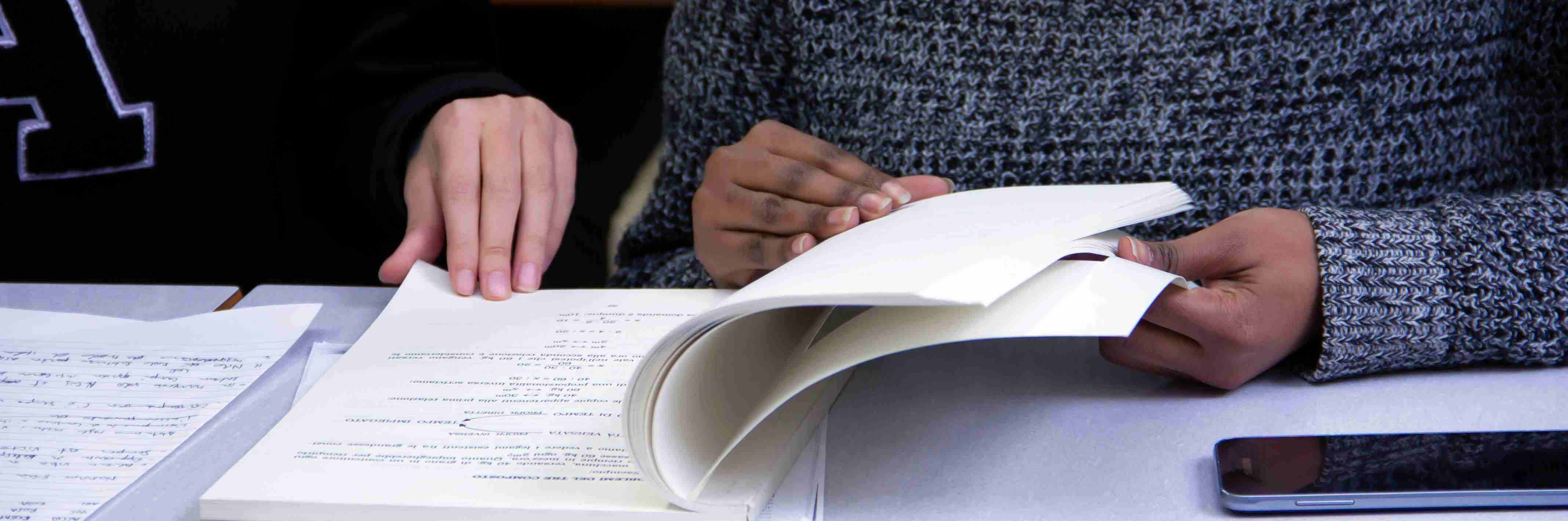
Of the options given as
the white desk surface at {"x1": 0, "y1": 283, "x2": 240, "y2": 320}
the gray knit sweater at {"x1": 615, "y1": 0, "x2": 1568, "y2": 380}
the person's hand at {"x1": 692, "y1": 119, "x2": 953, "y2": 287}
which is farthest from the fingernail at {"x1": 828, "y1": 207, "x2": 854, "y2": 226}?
the white desk surface at {"x1": 0, "y1": 283, "x2": 240, "y2": 320}

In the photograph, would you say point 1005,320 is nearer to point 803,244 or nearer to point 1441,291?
point 803,244

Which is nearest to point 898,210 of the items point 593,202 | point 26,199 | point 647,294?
point 647,294

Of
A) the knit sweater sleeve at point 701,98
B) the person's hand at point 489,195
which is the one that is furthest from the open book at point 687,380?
the knit sweater sleeve at point 701,98

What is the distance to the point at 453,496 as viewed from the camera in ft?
1.30

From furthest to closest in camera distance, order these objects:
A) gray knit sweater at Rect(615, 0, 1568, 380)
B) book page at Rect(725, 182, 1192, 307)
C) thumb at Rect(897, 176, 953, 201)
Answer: gray knit sweater at Rect(615, 0, 1568, 380), thumb at Rect(897, 176, 953, 201), book page at Rect(725, 182, 1192, 307)

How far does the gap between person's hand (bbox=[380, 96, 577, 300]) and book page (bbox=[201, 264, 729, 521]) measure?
0.03 meters

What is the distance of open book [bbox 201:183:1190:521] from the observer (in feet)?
1.20

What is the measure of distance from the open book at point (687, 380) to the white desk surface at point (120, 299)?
20 centimetres

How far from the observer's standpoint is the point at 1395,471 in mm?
406

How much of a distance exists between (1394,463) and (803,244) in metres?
0.28

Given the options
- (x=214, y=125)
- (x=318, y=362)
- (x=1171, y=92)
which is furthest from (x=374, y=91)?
(x=1171, y=92)

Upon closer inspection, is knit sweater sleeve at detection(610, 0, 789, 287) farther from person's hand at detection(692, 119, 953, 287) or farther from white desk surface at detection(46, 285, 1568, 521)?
white desk surface at detection(46, 285, 1568, 521)

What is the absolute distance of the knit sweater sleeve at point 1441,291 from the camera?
0.50 meters

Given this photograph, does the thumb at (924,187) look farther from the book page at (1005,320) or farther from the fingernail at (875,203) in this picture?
the book page at (1005,320)
